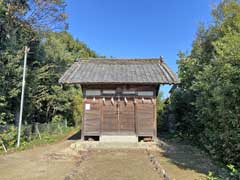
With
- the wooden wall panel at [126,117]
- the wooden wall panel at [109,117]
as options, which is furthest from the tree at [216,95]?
the wooden wall panel at [109,117]

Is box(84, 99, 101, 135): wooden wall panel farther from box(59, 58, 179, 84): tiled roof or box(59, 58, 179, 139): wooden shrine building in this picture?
box(59, 58, 179, 84): tiled roof

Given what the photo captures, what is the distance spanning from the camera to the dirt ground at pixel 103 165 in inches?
255

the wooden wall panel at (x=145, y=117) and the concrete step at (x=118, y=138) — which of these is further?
the wooden wall panel at (x=145, y=117)

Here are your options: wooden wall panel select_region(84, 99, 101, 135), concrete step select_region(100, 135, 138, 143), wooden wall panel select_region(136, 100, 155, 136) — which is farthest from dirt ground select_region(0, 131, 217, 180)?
wooden wall panel select_region(84, 99, 101, 135)

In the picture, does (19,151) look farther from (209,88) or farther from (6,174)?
(209,88)

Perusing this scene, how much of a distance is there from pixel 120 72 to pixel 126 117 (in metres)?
2.69

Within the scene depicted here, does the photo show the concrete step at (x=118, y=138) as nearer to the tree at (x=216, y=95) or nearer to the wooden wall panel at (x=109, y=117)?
the wooden wall panel at (x=109, y=117)

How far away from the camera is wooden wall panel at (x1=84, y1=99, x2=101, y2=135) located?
12.5 m

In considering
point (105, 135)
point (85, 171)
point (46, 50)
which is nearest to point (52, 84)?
point (46, 50)

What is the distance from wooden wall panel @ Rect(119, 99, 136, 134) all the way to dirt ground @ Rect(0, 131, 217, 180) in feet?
5.89

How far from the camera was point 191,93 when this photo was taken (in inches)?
583

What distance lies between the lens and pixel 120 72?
544 inches

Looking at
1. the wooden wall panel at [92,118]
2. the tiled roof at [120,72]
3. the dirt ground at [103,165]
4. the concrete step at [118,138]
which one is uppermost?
the tiled roof at [120,72]

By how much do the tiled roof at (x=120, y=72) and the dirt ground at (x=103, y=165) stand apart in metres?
3.45
